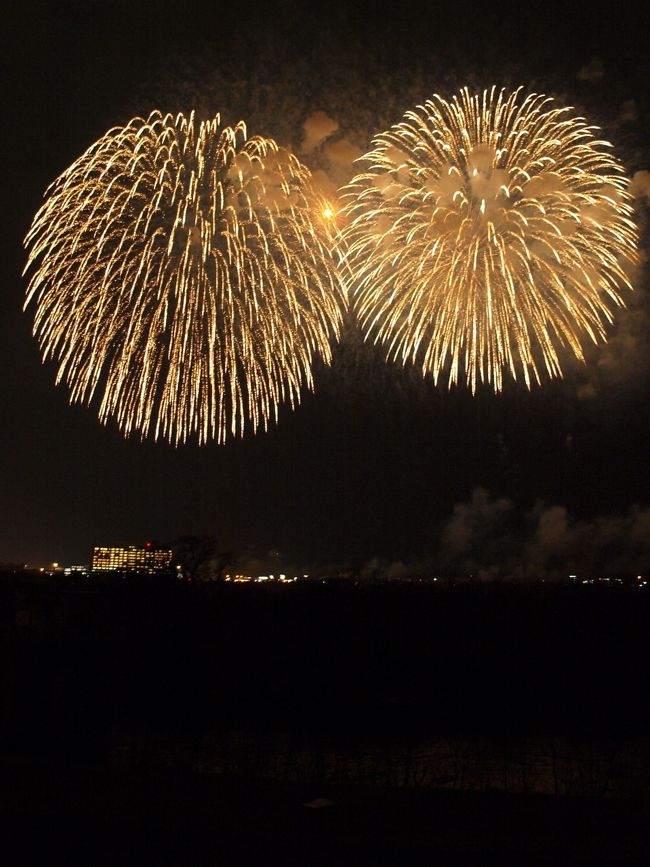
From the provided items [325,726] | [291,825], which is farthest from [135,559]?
[291,825]

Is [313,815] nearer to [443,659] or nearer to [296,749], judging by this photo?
A: [296,749]

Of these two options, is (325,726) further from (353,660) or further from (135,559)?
(135,559)

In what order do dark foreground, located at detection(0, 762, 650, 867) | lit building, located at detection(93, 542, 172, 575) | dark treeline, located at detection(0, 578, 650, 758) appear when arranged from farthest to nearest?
lit building, located at detection(93, 542, 172, 575) → dark treeline, located at detection(0, 578, 650, 758) → dark foreground, located at detection(0, 762, 650, 867)

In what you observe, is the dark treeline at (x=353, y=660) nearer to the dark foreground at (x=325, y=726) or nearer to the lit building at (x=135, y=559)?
the dark foreground at (x=325, y=726)

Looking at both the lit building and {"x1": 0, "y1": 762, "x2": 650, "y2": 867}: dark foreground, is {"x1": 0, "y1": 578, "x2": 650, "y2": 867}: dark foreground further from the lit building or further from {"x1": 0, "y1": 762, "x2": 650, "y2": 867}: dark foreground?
the lit building

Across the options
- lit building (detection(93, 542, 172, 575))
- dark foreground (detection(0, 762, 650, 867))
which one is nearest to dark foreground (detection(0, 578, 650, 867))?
dark foreground (detection(0, 762, 650, 867))

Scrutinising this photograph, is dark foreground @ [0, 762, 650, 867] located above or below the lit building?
below

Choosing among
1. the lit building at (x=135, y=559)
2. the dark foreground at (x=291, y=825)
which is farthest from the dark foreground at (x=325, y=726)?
the lit building at (x=135, y=559)
